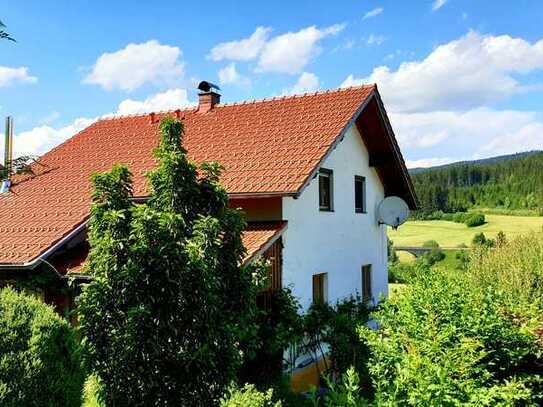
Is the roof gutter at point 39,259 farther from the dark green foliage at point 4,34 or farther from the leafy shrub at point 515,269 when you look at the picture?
the leafy shrub at point 515,269

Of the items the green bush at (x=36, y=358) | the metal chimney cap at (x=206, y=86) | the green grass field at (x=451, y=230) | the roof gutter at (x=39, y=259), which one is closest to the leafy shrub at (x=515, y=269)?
the green bush at (x=36, y=358)

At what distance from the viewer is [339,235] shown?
14.2 meters

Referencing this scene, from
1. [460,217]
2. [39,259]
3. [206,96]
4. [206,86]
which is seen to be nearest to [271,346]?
[39,259]

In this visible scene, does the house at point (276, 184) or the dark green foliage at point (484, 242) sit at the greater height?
the house at point (276, 184)

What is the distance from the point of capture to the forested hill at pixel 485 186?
254 feet

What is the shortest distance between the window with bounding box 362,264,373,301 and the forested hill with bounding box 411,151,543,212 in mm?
51916

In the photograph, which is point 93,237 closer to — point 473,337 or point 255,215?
point 473,337

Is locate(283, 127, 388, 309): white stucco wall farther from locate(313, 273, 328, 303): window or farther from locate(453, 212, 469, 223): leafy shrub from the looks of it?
locate(453, 212, 469, 223): leafy shrub

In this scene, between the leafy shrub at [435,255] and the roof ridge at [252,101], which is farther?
the leafy shrub at [435,255]

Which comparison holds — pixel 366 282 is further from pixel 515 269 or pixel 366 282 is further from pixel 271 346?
pixel 271 346

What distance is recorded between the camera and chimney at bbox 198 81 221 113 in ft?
54.7

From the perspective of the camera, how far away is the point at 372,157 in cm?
1653

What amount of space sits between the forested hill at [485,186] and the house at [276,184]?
2067 inches

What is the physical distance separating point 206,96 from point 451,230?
49.4m
